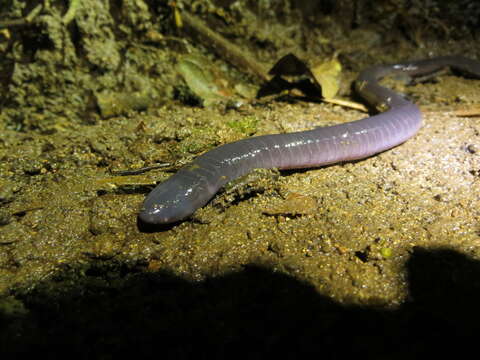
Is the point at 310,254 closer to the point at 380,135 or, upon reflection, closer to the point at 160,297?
the point at 160,297

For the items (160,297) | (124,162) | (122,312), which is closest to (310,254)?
(160,297)

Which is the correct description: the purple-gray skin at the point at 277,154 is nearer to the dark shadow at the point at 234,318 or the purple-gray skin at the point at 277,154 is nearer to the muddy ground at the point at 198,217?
the muddy ground at the point at 198,217

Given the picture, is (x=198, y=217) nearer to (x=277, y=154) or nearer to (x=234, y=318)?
(x=234, y=318)

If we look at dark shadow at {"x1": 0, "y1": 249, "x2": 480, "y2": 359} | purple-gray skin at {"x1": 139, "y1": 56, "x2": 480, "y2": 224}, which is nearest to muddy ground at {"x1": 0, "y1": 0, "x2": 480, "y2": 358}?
dark shadow at {"x1": 0, "y1": 249, "x2": 480, "y2": 359}

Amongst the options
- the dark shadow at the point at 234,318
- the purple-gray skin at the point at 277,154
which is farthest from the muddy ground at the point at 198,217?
the purple-gray skin at the point at 277,154

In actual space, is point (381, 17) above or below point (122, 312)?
above
